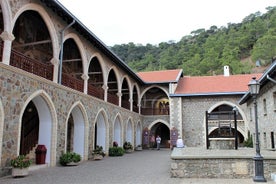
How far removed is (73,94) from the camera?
1239cm

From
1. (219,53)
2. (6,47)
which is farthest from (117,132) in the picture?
(219,53)

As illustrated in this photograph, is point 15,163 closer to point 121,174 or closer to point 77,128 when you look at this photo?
point 121,174

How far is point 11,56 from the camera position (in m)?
9.18

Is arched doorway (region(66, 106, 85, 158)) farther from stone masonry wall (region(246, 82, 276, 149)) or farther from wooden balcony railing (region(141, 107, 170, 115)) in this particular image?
wooden balcony railing (region(141, 107, 170, 115))

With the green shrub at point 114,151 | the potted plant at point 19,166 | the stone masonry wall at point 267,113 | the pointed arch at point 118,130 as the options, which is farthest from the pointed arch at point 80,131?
the stone masonry wall at point 267,113

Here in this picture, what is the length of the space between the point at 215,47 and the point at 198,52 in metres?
3.89

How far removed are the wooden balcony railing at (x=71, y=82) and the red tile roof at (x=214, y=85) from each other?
11.5m

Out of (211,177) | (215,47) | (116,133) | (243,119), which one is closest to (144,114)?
(116,133)

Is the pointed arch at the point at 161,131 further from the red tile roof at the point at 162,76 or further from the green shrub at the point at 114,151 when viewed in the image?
the green shrub at the point at 114,151

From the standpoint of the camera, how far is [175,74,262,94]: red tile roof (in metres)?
22.6

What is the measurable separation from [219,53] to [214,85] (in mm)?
31540

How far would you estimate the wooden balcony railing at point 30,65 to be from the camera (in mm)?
9266

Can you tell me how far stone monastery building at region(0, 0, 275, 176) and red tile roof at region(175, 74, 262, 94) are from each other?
8 cm

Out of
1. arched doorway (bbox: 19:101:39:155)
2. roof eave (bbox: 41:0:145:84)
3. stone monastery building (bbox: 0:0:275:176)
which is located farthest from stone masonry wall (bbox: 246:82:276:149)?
arched doorway (bbox: 19:101:39:155)
